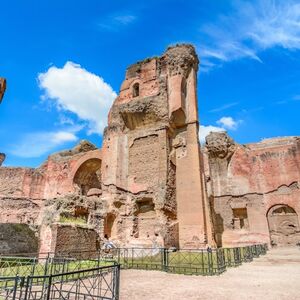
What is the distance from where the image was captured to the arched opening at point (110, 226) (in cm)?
1701

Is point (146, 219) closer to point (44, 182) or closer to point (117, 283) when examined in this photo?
point (117, 283)

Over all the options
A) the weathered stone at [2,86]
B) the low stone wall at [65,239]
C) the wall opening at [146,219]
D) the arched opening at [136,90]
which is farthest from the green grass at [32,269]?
the arched opening at [136,90]

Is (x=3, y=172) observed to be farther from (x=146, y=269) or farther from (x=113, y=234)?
(x=146, y=269)

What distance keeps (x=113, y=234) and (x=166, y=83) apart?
10.4m

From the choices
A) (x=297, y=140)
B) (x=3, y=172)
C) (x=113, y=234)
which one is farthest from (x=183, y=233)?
(x=3, y=172)

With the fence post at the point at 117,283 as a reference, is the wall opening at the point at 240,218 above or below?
above

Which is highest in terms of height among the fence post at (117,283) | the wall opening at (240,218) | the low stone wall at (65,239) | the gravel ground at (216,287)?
the wall opening at (240,218)

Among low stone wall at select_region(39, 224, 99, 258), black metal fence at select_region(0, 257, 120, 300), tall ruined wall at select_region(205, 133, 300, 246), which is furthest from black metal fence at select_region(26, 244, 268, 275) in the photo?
tall ruined wall at select_region(205, 133, 300, 246)

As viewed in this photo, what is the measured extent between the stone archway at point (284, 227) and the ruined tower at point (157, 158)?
443 inches

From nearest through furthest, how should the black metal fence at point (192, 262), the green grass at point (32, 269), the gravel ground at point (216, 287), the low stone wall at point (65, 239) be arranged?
the gravel ground at point (216, 287) → the green grass at point (32, 269) → the black metal fence at point (192, 262) → the low stone wall at point (65, 239)

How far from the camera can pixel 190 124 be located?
62.7 ft

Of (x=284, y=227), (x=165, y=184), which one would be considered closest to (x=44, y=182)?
(x=165, y=184)

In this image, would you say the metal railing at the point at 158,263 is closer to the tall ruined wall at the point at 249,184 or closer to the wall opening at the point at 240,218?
the tall ruined wall at the point at 249,184

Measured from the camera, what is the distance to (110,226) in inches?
682
